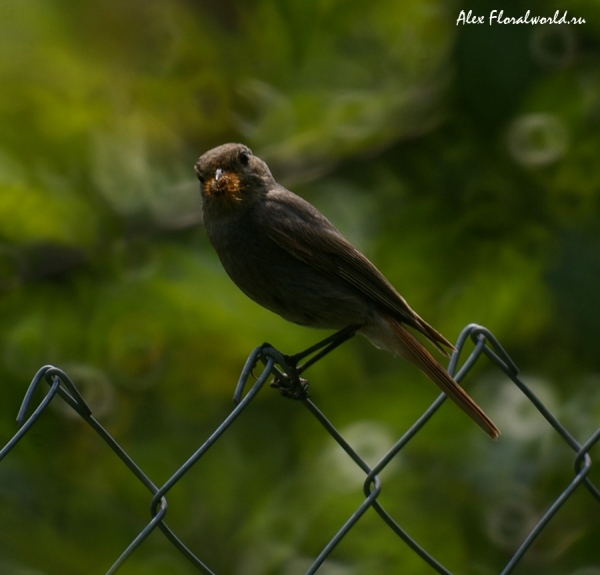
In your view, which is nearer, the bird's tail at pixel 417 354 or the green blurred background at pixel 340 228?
the bird's tail at pixel 417 354

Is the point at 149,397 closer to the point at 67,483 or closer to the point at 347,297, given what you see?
the point at 67,483

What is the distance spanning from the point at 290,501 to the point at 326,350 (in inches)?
25.3

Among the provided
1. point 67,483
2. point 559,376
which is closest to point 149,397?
point 67,483

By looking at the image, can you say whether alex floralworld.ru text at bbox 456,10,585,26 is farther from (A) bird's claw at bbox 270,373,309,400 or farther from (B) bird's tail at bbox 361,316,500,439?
(A) bird's claw at bbox 270,373,309,400

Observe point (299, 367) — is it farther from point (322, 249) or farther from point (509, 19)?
point (509, 19)

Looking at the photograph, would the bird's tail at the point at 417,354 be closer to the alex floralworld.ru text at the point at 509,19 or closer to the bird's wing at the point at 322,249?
the bird's wing at the point at 322,249

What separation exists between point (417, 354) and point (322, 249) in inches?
22.6

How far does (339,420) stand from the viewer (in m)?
4.09

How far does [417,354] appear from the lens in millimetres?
3807

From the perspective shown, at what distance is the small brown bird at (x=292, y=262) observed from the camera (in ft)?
12.6

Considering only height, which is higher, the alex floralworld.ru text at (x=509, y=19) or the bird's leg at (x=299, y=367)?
the alex floralworld.ru text at (x=509, y=19)

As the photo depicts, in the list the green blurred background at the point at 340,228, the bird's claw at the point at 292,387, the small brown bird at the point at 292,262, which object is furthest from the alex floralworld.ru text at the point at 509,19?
the bird's claw at the point at 292,387

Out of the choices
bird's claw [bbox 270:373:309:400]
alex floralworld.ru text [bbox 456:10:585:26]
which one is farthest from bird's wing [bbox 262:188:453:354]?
alex floralworld.ru text [bbox 456:10:585:26]

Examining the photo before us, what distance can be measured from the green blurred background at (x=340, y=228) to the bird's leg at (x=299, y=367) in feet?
0.85
